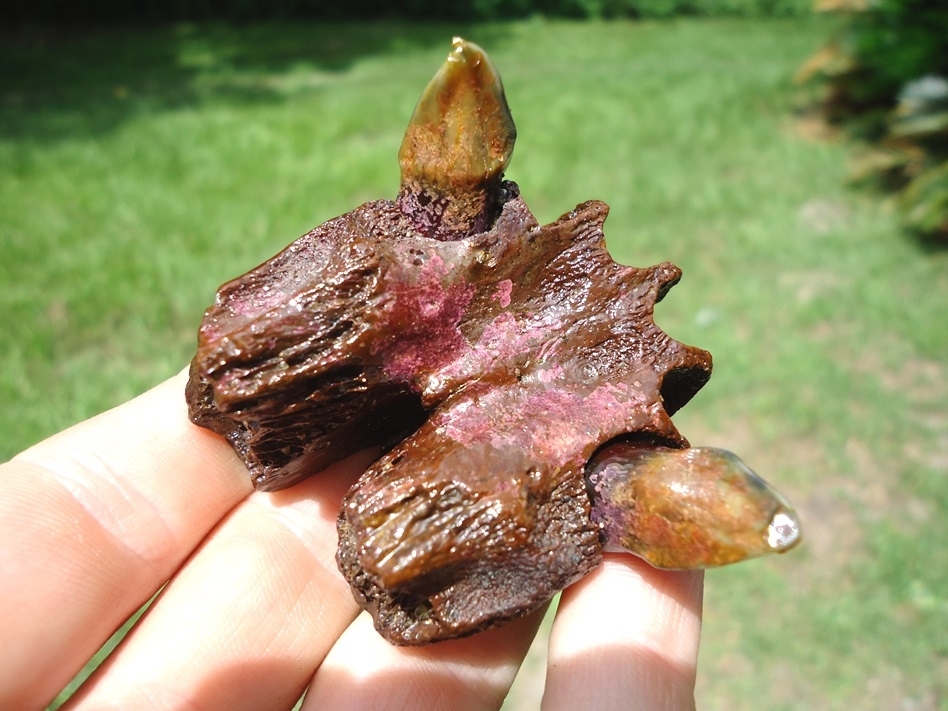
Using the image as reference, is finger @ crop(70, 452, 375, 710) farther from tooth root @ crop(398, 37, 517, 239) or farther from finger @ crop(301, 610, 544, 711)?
tooth root @ crop(398, 37, 517, 239)

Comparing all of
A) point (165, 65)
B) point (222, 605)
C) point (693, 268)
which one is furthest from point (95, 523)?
point (165, 65)

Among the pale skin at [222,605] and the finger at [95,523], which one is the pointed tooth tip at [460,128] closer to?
the pale skin at [222,605]

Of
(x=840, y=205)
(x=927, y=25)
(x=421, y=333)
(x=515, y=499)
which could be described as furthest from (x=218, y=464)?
(x=927, y=25)

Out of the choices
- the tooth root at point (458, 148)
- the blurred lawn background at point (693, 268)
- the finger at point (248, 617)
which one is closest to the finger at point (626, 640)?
the finger at point (248, 617)

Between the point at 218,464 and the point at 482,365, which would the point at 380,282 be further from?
the point at 218,464

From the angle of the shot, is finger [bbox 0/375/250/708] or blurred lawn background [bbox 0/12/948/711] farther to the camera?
blurred lawn background [bbox 0/12/948/711]

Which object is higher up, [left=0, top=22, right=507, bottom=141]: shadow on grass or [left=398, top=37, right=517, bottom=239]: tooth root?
[left=398, top=37, right=517, bottom=239]: tooth root

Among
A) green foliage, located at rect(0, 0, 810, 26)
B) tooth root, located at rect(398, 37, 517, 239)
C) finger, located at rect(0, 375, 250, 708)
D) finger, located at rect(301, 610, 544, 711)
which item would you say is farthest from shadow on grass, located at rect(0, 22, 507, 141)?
finger, located at rect(301, 610, 544, 711)
